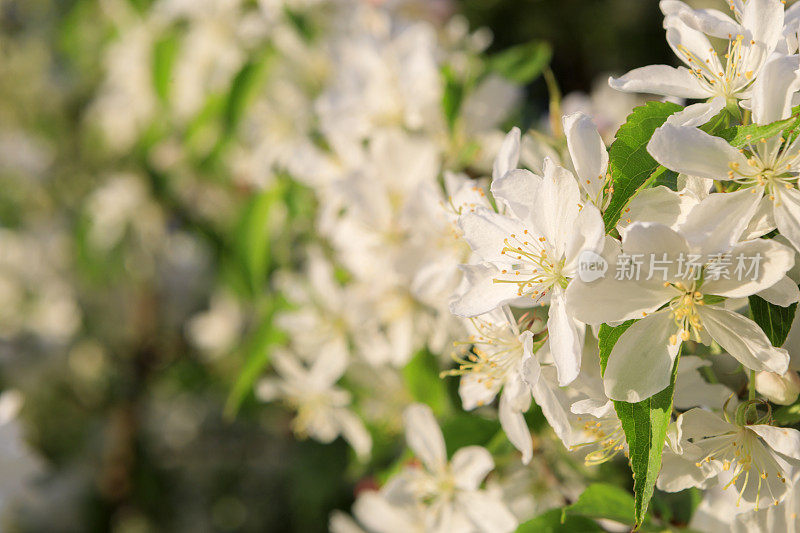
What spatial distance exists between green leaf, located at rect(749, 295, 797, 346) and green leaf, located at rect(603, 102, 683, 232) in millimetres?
145

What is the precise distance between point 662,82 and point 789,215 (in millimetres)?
202

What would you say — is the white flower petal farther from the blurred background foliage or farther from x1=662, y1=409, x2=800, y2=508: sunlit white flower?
the blurred background foliage

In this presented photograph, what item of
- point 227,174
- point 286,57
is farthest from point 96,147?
point 286,57

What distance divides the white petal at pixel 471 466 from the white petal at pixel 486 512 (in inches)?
0.7

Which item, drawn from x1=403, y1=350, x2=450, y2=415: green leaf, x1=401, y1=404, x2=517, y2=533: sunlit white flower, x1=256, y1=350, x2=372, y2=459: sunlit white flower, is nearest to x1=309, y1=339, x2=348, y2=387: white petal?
x1=256, y1=350, x2=372, y2=459: sunlit white flower

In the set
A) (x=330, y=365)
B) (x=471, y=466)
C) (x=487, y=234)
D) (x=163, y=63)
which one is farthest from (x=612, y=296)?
(x=163, y=63)

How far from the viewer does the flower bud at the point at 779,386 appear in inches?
25.9

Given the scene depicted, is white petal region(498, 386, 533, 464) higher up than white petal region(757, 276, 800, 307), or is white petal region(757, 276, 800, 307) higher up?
white petal region(757, 276, 800, 307)

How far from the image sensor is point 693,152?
1.96 ft

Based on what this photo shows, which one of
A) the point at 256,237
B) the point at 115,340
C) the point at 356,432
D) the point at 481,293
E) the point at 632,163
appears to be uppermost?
the point at 632,163

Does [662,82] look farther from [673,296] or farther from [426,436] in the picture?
[426,436]

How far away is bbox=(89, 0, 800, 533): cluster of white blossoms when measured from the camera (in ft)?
2.01

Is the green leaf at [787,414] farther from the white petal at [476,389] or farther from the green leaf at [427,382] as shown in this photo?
the green leaf at [427,382]

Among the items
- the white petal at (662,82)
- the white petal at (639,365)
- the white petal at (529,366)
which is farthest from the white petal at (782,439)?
the white petal at (662,82)
